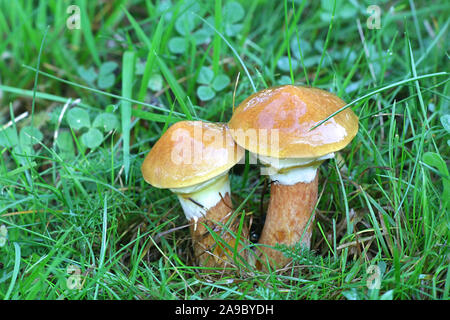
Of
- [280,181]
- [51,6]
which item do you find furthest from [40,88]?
[280,181]

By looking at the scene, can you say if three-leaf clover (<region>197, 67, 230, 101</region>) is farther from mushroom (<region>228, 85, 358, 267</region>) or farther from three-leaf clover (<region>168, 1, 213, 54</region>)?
mushroom (<region>228, 85, 358, 267</region>)

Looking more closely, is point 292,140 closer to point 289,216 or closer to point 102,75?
point 289,216

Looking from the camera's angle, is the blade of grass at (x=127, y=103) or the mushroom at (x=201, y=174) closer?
the mushroom at (x=201, y=174)

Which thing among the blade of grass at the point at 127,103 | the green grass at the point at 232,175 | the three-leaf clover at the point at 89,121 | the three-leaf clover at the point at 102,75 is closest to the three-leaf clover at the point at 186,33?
the green grass at the point at 232,175

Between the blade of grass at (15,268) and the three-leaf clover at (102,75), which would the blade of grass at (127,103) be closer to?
the three-leaf clover at (102,75)

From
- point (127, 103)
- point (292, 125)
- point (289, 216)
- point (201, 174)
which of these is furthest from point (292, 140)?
point (127, 103)

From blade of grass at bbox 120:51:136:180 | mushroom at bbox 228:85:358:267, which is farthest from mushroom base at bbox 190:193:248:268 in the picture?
blade of grass at bbox 120:51:136:180
